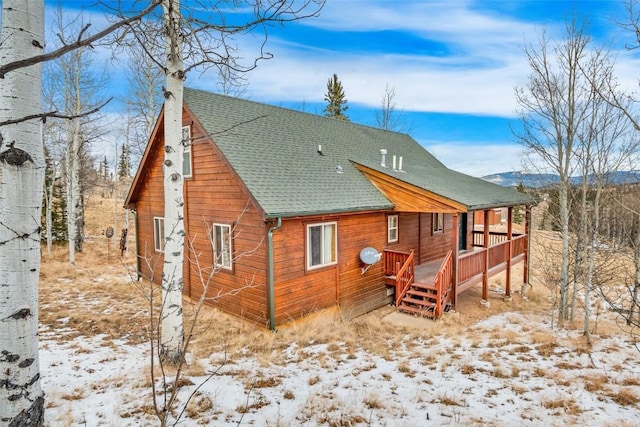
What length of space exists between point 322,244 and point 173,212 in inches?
171

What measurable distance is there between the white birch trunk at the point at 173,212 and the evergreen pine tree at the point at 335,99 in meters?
31.0

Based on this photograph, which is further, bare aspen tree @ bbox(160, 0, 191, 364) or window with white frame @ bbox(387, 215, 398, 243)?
window with white frame @ bbox(387, 215, 398, 243)

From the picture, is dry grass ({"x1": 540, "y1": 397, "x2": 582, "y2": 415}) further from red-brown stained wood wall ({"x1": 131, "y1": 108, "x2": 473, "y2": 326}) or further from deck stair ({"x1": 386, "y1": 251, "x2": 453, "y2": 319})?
red-brown stained wood wall ({"x1": 131, "y1": 108, "x2": 473, "y2": 326})

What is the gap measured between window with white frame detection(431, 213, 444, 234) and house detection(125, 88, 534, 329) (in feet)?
3.89

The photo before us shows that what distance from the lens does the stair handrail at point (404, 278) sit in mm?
9898

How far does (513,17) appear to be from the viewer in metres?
9.29

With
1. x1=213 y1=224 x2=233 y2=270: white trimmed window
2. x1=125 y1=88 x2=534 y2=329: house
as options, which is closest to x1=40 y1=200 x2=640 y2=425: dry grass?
x1=125 y1=88 x2=534 y2=329: house

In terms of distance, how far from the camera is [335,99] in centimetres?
3494

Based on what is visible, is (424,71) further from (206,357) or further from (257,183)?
(206,357)

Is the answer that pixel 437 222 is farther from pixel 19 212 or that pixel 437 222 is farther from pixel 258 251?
pixel 19 212

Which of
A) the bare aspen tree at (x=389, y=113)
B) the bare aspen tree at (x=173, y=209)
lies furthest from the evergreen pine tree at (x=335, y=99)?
the bare aspen tree at (x=173, y=209)

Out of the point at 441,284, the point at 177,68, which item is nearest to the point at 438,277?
the point at 441,284

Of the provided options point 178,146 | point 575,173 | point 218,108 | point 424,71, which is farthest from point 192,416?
point 424,71

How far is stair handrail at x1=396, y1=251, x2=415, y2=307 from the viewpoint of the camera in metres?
9.90
